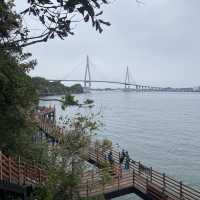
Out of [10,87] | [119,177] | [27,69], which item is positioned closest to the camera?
[10,87]

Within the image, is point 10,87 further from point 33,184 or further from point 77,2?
point 77,2

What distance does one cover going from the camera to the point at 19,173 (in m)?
19.3

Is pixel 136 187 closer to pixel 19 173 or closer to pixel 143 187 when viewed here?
pixel 143 187

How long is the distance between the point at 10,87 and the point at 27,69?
31.6ft

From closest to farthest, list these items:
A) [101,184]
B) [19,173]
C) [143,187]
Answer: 1. [101,184]
2. [19,173]
3. [143,187]

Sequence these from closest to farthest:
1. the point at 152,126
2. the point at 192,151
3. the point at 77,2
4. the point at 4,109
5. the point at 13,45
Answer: the point at 77,2, the point at 13,45, the point at 4,109, the point at 192,151, the point at 152,126

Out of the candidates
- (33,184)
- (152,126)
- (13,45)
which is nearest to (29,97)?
(33,184)

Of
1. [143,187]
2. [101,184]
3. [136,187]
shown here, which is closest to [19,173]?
[101,184]

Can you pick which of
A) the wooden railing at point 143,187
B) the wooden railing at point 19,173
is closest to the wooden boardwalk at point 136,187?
the wooden railing at point 143,187

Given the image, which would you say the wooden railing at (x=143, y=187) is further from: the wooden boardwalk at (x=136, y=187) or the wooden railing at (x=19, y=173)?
the wooden railing at (x=19, y=173)

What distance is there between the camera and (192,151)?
52656 millimetres

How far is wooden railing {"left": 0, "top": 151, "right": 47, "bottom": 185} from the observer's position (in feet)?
63.3

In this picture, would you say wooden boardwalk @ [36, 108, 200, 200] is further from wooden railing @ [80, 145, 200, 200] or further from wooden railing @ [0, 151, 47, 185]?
wooden railing @ [0, 151, 47, 185]

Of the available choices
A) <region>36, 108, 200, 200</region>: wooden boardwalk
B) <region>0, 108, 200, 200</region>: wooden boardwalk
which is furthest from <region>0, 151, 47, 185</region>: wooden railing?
<region>36, 108, 200, 200</region>: wooden boardwalk
